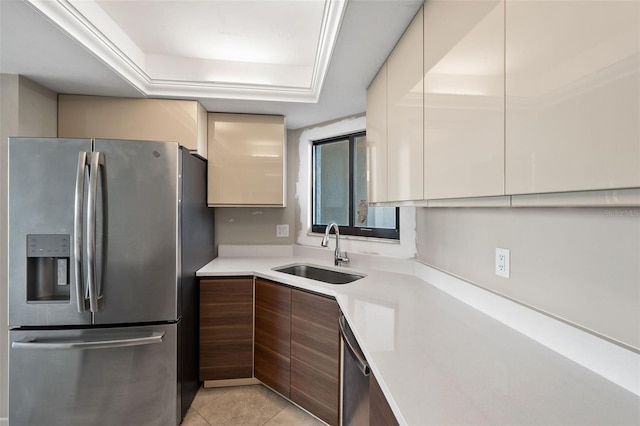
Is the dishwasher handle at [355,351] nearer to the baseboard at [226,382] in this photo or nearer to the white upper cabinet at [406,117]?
the white upper cabinet at [406,117]

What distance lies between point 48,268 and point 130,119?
109 centimetres

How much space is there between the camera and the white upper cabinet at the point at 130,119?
1.88 m

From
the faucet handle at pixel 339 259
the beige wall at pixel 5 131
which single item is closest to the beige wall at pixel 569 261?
the faucet handle at pixel 339 259

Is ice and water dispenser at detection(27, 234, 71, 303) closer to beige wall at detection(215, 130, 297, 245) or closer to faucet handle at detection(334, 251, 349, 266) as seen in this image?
beige wall at detection(215, 130, 297, 245)

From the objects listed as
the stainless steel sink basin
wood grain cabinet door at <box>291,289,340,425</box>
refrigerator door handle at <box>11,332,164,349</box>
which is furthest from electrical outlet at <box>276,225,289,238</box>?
refrigerator door handle at <box>11,332,164,349</box>

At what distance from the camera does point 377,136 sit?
1.63 metres

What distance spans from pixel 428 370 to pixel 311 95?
184 centimetres

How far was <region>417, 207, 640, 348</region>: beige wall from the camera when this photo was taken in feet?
2.18

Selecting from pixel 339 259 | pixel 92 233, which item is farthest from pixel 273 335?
pixel 92 233

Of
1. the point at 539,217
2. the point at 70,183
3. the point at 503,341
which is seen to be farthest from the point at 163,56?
the point at 503,341

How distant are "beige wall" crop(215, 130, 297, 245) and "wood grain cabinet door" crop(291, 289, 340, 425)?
1.01 m

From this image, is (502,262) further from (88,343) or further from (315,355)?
(88,343)

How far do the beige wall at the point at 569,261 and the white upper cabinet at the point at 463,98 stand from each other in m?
0.31

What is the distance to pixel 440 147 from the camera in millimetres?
977
